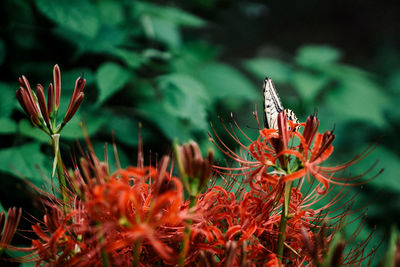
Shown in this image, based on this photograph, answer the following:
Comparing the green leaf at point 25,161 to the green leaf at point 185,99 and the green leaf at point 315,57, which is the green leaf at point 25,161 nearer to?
the green leaf at point 185,99

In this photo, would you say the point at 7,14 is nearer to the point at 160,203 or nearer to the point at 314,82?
the point at 160,203

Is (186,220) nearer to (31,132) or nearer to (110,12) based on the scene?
(31,132)

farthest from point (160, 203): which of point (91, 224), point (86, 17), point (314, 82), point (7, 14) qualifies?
point (314, 82)

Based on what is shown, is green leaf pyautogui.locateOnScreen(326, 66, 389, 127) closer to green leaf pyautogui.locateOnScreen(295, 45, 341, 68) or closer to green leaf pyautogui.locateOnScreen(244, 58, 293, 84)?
green leaf pyautogui.locateOnScreen(295, 45, 341, 68)

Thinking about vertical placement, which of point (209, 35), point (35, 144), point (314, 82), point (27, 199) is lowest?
point (27, 199)

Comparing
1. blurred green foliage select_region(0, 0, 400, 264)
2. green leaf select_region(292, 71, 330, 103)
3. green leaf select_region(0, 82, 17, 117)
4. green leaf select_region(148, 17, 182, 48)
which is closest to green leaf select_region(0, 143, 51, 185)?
blurred green foliage select_region(0, 0, 400, 264)

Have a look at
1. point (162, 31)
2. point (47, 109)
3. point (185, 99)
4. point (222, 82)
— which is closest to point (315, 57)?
point (222, 82)

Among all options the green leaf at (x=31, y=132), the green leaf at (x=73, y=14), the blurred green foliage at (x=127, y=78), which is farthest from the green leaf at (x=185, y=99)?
the green leaf at (x=31, y=132)
